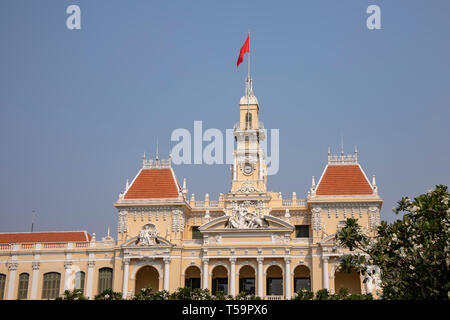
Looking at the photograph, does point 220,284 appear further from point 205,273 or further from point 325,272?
point 325,272

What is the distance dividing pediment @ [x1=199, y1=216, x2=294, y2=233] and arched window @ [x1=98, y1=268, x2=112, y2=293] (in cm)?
1081

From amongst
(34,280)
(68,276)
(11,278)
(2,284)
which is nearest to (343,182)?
(68,276)

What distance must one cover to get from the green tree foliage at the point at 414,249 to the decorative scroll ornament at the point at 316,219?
3404cm

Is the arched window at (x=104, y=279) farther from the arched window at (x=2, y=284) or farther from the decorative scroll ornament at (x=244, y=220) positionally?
the decorative scroll ornament at (x=244, y=220)

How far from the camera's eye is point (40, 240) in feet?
203

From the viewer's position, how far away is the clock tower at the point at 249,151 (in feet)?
195

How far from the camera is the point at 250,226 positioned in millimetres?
55719

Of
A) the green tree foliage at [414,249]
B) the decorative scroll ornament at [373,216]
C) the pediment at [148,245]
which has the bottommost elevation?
the green tree foliage at [414,249]

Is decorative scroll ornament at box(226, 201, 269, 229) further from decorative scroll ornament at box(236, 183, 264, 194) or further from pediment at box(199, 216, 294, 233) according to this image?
decorative scroll ornament at box(236, 183, 264, 194)

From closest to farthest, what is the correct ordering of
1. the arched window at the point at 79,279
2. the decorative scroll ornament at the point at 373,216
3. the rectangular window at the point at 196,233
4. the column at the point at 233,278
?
the column at the point at 233,278, the decorative scroll ornament at the point at 373,216, the arched window at the point at 79,279, the rectangular window at the point at 196,233

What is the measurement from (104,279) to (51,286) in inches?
223

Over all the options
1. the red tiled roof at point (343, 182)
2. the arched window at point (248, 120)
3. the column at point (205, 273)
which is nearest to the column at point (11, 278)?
the column at point (205, 273)

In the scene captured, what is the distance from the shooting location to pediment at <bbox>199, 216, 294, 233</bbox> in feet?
180
